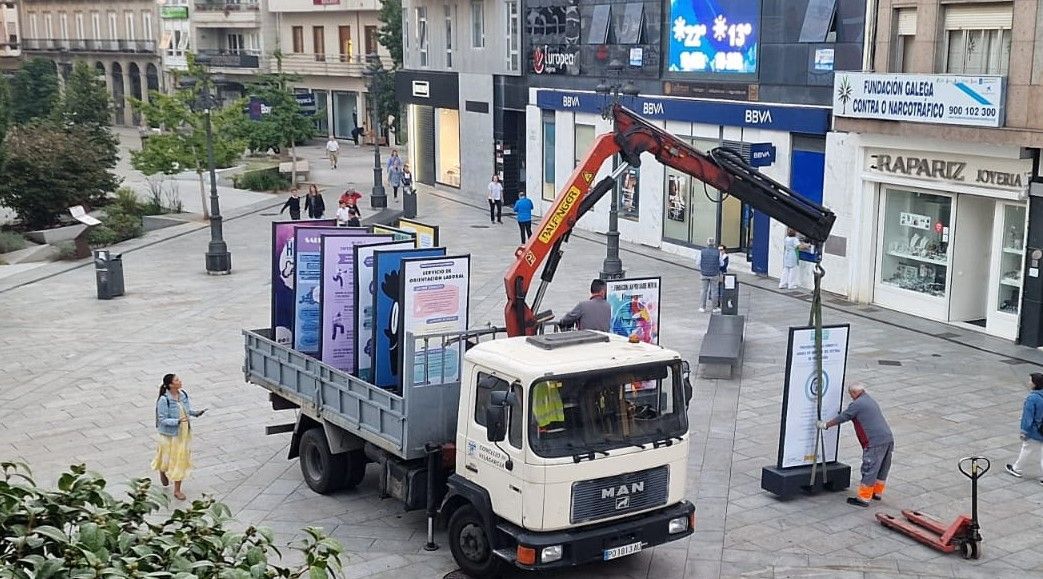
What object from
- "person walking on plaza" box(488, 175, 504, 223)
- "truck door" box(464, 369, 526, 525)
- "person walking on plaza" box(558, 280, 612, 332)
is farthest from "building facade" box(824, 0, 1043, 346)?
"person walking on plaza" box(488, 175, 504, 223)

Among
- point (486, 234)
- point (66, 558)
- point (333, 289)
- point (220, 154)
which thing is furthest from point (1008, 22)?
point (220, 154)

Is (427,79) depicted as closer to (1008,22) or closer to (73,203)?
(73,203)

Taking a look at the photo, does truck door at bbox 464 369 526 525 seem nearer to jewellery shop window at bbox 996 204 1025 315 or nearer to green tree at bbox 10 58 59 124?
jewellery shop window at bbox 996 204 1025 315

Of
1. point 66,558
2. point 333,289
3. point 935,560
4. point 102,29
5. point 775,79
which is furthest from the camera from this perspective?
point 102,29

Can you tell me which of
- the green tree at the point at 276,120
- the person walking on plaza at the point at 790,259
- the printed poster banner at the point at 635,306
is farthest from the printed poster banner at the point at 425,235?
the green tree at the point at 276,120

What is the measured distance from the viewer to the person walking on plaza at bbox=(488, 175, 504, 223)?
3706cm

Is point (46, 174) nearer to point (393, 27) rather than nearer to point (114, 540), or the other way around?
point (393, 27)

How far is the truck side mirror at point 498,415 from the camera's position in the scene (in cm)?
1073

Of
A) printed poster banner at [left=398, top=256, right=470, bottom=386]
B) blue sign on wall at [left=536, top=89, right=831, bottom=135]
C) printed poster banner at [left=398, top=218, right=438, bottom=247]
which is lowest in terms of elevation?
printed poster banner at [left=398, top=256, right=470, bottom=386]

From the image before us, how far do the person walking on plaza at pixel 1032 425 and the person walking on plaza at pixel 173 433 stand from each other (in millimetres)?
10243

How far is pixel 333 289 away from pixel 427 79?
33.3 meters

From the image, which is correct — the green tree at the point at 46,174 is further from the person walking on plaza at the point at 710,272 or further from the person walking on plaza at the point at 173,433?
the person walking on plaza at the point at 173,433

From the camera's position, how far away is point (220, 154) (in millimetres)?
38656

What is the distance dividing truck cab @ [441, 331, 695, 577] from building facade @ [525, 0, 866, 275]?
13183 mm
